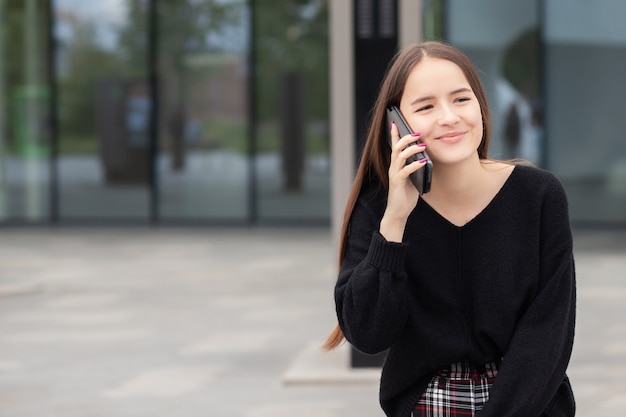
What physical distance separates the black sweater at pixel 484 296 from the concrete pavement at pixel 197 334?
12.7 ft

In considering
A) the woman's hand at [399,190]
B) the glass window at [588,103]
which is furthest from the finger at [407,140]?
the glass window at [588,103]

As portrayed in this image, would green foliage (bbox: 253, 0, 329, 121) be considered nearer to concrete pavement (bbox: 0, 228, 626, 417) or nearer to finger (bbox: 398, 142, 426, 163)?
concrete pavement (bbox: 0, 228, 626, 417)

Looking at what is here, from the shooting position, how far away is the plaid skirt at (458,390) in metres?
2.36

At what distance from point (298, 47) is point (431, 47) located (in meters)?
15.6

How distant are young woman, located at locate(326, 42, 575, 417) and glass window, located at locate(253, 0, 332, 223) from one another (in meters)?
15.5

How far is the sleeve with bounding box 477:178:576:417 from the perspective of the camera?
7.52 ft

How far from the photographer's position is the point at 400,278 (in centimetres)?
233

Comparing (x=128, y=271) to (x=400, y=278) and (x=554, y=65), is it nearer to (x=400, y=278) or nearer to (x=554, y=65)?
(x=554, y=65)

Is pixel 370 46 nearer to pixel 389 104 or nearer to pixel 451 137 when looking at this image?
pixel 389 104

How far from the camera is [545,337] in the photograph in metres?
2.32

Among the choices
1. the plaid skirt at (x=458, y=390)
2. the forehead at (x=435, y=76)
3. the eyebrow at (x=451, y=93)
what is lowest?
the plaid skirt at (x=458, y=390)

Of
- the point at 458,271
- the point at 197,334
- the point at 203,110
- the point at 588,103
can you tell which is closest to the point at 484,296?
the point at 458,271

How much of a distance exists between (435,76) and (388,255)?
385 millimetres

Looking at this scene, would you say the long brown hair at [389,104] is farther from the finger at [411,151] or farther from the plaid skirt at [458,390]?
the plaid skirt at [458,390]
